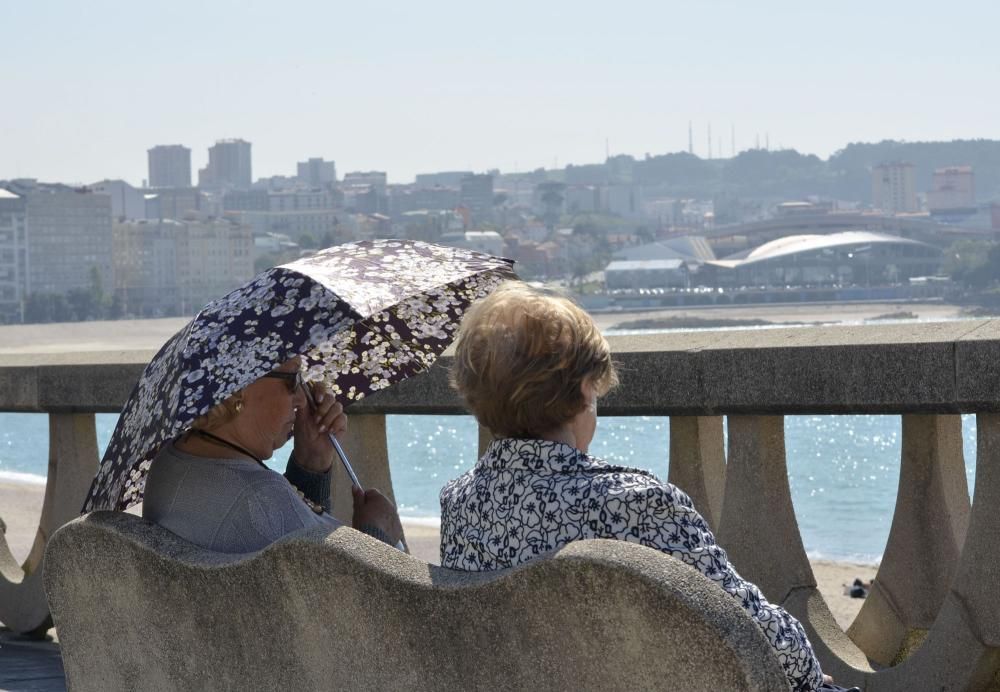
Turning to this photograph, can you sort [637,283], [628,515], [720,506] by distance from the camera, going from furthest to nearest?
1. [637,283]
2. [720,506]
3. [628,515]

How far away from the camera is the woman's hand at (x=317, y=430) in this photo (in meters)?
2.89

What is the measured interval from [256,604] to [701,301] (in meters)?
124

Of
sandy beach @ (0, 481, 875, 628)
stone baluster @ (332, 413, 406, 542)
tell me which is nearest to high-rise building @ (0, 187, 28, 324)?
sandy beach @ (0, 481, 875, 628)

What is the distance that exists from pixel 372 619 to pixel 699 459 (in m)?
1.61

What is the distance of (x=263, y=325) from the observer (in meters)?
2.53

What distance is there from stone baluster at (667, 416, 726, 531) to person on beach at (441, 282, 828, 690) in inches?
52.3

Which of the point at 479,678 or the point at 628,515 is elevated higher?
the point at 628,515

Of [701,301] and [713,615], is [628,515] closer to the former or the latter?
[713,615]

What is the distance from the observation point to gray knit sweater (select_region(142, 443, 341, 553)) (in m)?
2.38

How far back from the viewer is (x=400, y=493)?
28.9 meters

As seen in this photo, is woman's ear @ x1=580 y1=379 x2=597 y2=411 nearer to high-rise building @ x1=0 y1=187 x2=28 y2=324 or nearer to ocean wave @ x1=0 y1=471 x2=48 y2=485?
ocean wave @ x1=0 y1=471 x2=48 y2=485

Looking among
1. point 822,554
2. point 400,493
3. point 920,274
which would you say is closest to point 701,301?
point 920,274

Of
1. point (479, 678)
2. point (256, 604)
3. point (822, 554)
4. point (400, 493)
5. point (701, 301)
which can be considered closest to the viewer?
point (479, 678)

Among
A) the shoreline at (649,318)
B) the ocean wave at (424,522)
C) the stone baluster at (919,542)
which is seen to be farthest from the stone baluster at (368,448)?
the shoreline at (649,318)
